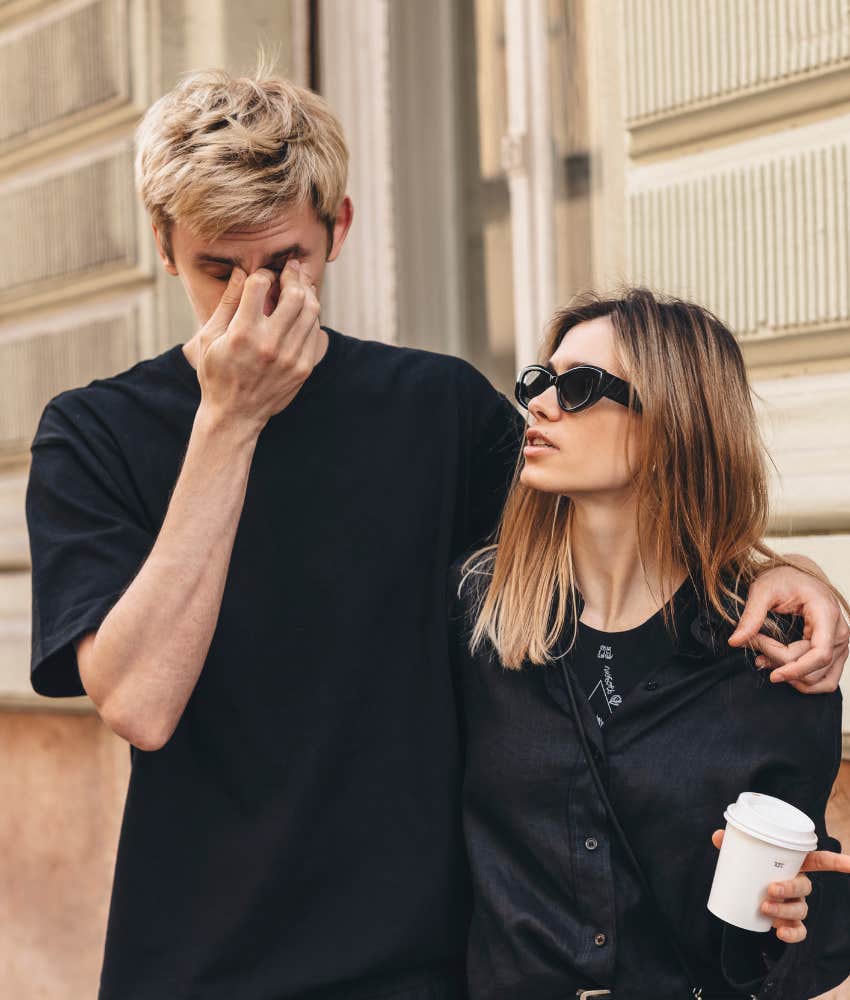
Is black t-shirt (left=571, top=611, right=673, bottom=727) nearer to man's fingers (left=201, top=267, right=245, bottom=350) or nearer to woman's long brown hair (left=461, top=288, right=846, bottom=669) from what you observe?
woman's long brown hair (left=461, top=288, right=846, bottom=669)

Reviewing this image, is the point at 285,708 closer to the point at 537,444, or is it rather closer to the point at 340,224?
the point at 537,444

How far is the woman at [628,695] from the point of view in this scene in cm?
198

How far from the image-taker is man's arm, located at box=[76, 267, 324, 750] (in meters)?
2.07

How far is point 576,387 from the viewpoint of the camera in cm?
217

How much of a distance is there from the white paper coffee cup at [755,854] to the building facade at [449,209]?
1296mm

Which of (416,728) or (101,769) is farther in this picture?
(101,769)

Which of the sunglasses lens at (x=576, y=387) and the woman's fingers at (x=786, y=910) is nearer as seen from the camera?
the woman's fingers at (x=786, y=910)

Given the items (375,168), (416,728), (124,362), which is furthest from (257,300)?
(124,362)

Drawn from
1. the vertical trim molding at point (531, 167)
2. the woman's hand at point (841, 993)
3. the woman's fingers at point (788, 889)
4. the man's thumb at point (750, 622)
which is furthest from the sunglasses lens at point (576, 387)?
the vertical trim molding at point (531, 167)

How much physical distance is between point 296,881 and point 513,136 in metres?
2.63

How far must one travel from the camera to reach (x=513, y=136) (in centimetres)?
413

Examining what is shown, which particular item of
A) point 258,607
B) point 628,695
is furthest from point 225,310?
point 628,695

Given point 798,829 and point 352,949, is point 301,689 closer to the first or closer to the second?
point 352,949

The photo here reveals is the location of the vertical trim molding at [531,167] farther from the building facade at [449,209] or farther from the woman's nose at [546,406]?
the woman's nose at [546,406]
